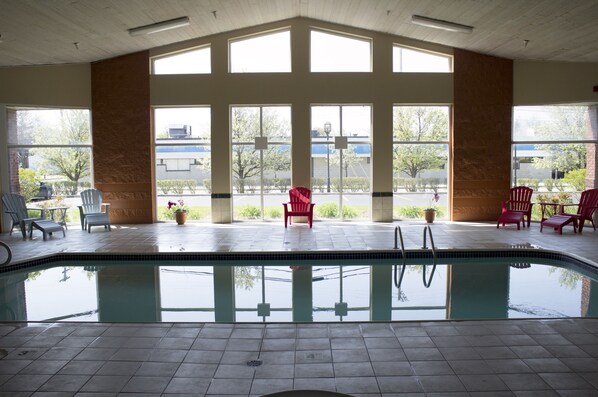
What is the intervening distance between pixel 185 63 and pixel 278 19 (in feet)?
7.46

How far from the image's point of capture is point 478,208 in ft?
36.8

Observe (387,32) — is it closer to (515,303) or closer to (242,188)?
(242,188)

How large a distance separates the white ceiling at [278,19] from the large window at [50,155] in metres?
1.22

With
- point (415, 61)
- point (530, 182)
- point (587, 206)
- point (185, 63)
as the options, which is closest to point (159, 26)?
point (185, 63)

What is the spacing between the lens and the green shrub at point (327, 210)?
37.7ft

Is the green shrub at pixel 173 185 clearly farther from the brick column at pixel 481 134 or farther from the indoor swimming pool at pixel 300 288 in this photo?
the brick column at pixel 481 134

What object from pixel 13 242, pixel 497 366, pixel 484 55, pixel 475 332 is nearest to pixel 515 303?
pixel 475 332

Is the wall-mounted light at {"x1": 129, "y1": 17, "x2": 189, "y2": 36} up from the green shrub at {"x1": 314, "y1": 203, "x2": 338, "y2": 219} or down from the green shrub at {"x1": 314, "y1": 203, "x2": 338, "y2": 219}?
up

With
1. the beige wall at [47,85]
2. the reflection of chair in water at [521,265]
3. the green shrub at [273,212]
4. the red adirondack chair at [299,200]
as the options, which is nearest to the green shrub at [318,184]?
the red adirondack chair at [299,200]

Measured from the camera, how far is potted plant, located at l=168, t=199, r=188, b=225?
1112 centimetres

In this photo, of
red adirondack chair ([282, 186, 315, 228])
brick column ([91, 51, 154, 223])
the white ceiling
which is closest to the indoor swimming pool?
red adirondack chair ([282, 186, 315, 228])

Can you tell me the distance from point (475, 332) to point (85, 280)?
511 centimetres

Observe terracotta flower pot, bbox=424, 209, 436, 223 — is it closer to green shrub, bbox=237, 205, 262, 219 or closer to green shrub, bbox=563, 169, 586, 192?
green shrub, bbox=563, 169, 586, 192

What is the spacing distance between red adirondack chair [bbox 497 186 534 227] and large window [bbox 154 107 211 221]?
6500 mm
